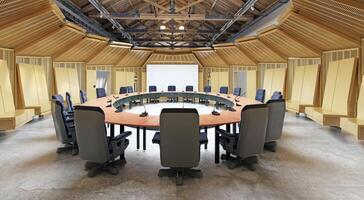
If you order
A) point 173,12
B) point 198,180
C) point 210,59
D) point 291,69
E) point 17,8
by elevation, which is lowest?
point 198,180

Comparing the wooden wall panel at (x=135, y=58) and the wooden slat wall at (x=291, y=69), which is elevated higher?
the wooden wall panel at (x=135, y=58)

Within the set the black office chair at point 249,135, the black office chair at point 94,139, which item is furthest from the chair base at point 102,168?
the black office chair at point 249,135

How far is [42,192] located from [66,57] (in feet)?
28.5

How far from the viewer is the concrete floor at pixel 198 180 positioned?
3256mm

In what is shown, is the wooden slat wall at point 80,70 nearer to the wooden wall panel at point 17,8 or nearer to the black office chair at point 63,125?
the wooden wall panel at point 17,8

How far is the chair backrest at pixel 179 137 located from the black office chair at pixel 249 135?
2.51ft

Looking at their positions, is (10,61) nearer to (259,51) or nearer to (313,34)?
(313,34)

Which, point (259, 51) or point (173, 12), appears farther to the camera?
point (259, 51)

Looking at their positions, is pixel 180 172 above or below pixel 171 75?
below

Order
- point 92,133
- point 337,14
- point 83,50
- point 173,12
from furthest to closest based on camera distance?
point 83,50 < point 173,12 < point 337,14 < point 92,133

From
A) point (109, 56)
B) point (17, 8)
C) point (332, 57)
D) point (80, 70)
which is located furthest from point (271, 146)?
point (109, 56)

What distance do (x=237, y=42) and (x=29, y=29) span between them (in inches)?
318

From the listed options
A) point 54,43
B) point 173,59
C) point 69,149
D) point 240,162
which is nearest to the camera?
point 240,162

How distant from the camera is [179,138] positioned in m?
3.51
